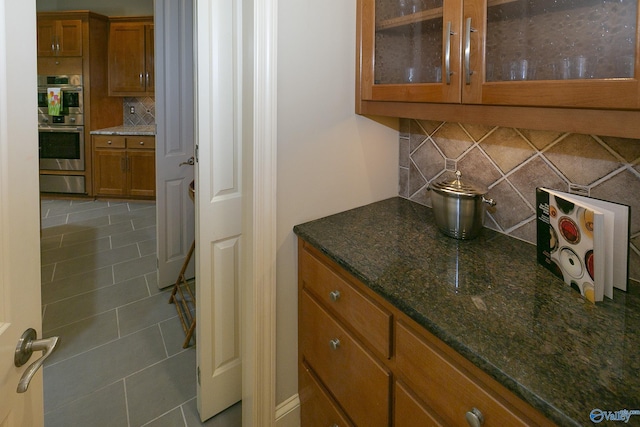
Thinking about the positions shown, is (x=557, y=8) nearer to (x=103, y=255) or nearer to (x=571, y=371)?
(x=571, y=371)

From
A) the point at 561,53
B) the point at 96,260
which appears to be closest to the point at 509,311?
the point at 561,53

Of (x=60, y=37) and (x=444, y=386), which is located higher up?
(x=60, y=37)

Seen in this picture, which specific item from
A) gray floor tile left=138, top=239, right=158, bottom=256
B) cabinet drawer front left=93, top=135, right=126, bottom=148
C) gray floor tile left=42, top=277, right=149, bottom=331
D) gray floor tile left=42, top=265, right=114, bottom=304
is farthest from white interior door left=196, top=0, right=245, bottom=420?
cabinet drawer front left=93, top=135, right=126, bottom=148

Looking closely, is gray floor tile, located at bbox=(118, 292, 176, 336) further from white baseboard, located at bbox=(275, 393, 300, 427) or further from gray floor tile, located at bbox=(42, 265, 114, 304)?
white baseboard, located at bbox=(275, 393, 300, 427)

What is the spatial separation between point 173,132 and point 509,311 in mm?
2465

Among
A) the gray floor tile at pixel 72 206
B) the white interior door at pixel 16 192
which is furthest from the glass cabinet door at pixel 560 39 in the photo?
the gray floor tile at pixel 72 206

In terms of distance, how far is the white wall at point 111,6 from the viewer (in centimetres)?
551

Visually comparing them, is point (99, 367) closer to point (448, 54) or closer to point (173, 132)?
point (173, 132)

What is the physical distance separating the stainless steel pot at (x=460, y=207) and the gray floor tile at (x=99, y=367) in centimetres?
166

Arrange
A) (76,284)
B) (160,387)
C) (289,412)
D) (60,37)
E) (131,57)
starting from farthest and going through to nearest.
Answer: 1. (131,57)
2. (60,37)
3. (76,284)
4. (160,387)
5. (289,412)

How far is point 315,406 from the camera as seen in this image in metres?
1.44

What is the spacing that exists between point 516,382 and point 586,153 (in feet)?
2.49

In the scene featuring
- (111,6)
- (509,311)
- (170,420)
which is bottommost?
(170,420)

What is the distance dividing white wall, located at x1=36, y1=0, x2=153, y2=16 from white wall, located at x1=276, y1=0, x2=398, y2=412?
5172mm
